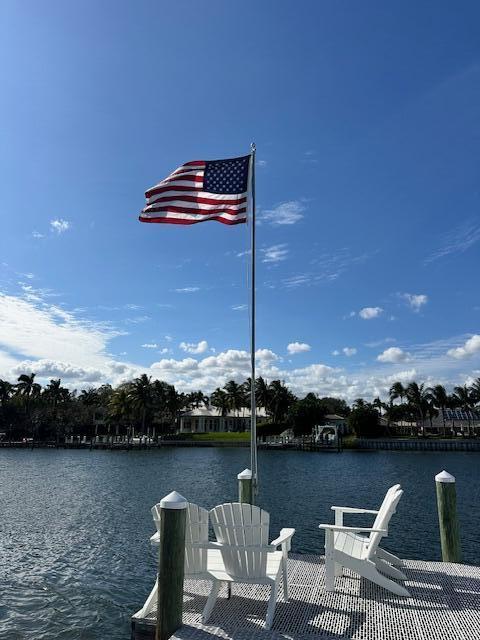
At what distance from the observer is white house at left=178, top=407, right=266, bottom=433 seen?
101125 mm

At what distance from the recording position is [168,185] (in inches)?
358

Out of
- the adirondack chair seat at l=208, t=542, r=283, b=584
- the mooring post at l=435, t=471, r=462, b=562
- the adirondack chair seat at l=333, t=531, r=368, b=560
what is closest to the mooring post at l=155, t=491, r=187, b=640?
the adirondack chair seat at l=208, t=542, r=283, b=584

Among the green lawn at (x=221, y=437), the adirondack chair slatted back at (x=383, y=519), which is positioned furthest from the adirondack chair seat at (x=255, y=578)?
the green lawn at (x=221, y=437)

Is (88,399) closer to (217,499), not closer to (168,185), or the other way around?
(217,499)

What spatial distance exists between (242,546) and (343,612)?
4.51 feet

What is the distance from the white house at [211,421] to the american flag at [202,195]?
9426 cm

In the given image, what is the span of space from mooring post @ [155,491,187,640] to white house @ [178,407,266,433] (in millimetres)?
97133

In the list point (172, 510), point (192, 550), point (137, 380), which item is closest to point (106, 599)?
point (192, 550)

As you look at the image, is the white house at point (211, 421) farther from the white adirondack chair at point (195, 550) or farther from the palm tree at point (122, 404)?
the white adirondack chair at point (195, 550)

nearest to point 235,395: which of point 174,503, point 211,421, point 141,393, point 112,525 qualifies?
point 211,421

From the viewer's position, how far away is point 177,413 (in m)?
102

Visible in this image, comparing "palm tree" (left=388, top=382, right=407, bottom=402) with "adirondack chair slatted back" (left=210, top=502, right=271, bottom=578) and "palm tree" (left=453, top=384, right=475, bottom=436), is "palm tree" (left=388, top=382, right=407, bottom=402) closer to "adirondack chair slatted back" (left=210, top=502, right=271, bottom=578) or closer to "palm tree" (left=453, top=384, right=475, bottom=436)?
"palm tree" (left=453, top=384, right=475, bottom=436)

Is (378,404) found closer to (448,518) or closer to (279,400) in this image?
(279,400)

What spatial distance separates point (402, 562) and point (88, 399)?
363 ft
